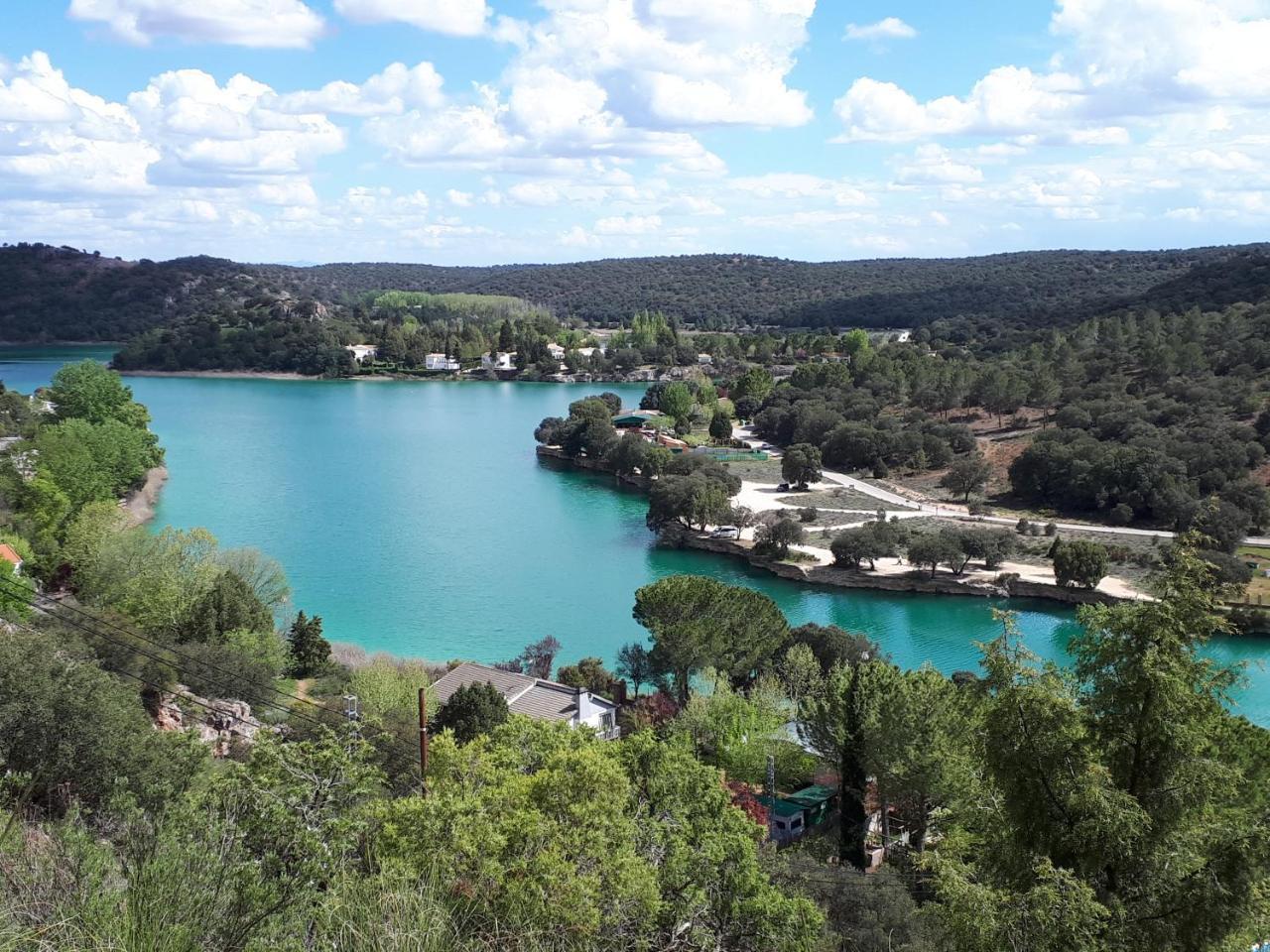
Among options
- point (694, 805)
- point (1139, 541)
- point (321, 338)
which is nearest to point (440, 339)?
point (321, 338)

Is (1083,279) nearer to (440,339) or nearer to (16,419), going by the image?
(440,339)

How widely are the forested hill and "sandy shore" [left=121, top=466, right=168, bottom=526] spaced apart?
5961 cm

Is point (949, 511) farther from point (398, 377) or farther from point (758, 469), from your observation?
point (398, 377)

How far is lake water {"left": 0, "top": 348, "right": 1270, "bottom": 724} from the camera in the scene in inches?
1001

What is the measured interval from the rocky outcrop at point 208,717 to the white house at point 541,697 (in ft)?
10.2

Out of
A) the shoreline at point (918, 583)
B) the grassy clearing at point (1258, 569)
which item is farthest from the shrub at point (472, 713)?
the grassy clearing at point (1258, 569)

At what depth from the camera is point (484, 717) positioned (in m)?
14.7

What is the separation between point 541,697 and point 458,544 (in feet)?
56.1

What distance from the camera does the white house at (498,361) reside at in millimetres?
87625

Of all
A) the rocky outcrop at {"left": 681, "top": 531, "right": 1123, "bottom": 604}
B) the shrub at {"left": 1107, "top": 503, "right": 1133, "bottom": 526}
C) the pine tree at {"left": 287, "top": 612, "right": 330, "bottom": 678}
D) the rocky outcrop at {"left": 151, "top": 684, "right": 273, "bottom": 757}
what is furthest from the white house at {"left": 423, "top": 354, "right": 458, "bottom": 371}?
the rocky outcrop at {"left": 151, "top": 684, "right": 273, "bottom": 757}

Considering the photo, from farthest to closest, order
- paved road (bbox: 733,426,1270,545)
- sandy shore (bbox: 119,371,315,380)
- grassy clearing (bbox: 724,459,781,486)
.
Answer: sandy shore (bbox: 119,371,315,380) → grassy clearing (bbox: 724,459,781,486) → paved road (bbox: 733,426,1270,545)

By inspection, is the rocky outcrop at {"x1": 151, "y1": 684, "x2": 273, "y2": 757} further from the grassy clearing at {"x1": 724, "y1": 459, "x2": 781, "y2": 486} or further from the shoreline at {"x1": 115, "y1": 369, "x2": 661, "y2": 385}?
the shoreline at {"x1": 115, "y1": 369, "x2": 661, "y2": 385}

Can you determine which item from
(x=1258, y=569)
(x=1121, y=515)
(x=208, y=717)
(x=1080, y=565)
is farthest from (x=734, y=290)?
(x=208, y=717)

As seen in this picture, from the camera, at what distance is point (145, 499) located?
124ft
